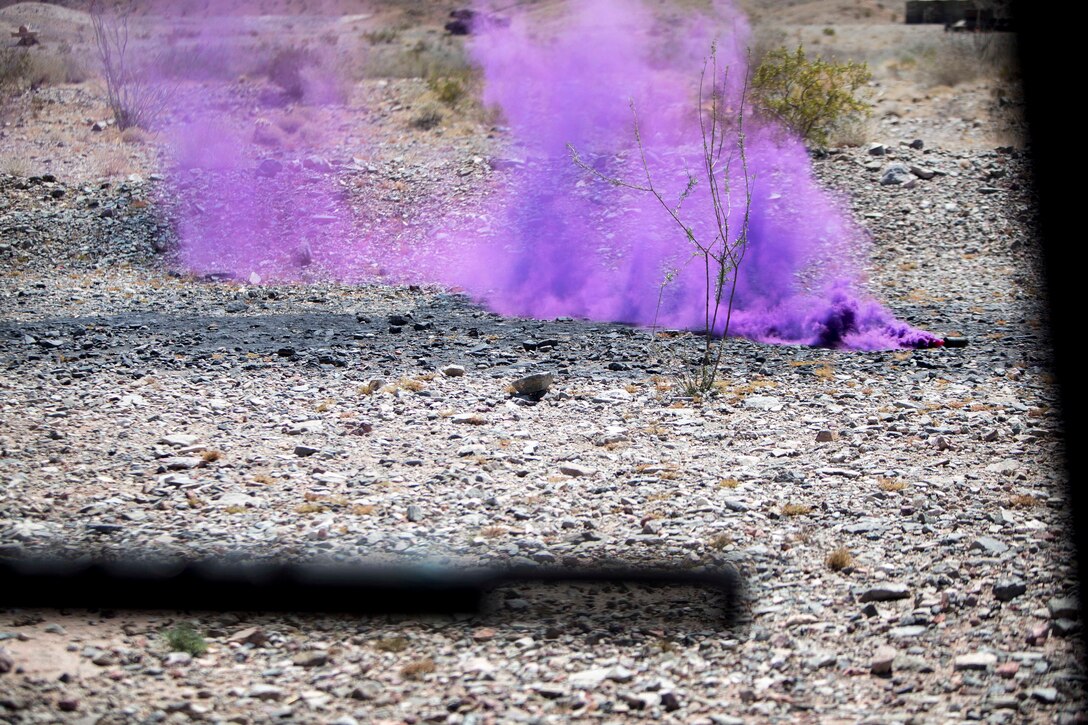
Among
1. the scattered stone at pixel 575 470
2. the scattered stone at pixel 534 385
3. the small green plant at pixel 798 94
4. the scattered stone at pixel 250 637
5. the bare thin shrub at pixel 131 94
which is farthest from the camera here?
the bare thin shrub at pixel 131 94

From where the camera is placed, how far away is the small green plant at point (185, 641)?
10.6 feet

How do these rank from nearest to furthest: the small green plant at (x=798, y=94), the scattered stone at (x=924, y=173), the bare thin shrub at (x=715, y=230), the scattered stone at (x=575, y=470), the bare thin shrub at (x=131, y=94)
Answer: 1. the scattered stone at (x=575, y=470)
2. the bare thin shrub at (x=715, y=230)
3. the small green plant at (x=798, y=94)
4. the scattered stone at (x=924, y=173)
5. the bare thin shrub at (x=131, y=94)

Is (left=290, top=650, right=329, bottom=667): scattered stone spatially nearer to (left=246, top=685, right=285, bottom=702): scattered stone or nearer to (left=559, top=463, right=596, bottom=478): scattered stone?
(left=246, top=685, right=285, bottom=702): scattered stone

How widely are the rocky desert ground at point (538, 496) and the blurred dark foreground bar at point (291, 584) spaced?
2.7 inches

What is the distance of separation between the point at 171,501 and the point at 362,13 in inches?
1084

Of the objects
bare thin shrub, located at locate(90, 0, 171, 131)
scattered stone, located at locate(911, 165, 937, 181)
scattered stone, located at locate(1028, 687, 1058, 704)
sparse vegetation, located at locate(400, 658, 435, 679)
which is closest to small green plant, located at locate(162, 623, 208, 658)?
sparse vegetation, located at locate(400, 658, 435, 679)

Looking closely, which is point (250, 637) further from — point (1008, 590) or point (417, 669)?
point (1008, 590)

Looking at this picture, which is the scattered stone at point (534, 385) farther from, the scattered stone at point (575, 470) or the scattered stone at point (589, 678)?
the scattered stone at point (589, 678)

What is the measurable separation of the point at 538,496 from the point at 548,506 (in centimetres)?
12

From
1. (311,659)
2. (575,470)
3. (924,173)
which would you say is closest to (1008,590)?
(575,470)

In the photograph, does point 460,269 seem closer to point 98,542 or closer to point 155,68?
point 98,542

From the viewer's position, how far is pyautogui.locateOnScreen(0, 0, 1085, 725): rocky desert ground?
3078 millimetres

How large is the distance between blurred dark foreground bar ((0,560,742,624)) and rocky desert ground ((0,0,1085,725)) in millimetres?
69

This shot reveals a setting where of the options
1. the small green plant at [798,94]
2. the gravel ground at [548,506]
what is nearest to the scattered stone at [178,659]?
the gravel ground at [548,506]
